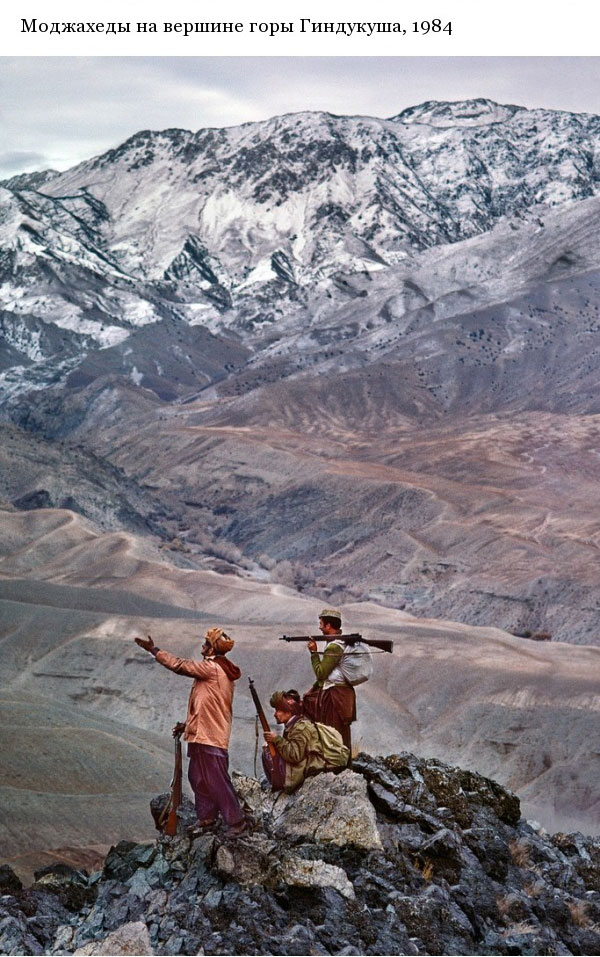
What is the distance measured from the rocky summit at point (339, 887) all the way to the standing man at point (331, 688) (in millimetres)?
492

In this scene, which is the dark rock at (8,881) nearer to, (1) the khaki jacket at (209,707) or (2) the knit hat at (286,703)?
(2) the knit hat at (286,703)

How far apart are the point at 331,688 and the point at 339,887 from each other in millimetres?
2455

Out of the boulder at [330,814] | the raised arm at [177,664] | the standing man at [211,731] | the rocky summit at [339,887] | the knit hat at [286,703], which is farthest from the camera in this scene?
the knit hat at [286,703]

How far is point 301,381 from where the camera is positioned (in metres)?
163

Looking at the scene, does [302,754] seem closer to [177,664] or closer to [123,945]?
[177,664]

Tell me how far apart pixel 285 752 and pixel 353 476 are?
4261 inches

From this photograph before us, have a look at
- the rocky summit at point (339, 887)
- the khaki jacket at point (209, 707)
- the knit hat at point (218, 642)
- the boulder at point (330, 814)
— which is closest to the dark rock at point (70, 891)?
the rocky summit at point (339, 887)

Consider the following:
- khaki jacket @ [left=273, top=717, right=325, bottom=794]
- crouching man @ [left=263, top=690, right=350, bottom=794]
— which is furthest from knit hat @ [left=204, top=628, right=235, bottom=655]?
khaki jacket @ [left=273, top=717, right=325, bottom=794]

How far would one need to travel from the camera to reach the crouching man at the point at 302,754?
14.4 metres

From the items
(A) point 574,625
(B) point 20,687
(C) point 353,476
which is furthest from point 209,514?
(B) point 20,687

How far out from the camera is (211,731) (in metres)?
13.9

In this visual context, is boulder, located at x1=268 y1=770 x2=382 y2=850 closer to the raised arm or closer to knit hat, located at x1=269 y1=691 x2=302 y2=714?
knit hat, located at x1=269 y1=691 x2=302 y2=714

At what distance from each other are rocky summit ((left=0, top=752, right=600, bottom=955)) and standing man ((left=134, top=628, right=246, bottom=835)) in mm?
227

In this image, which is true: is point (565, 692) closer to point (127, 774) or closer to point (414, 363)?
point (127, 774)
